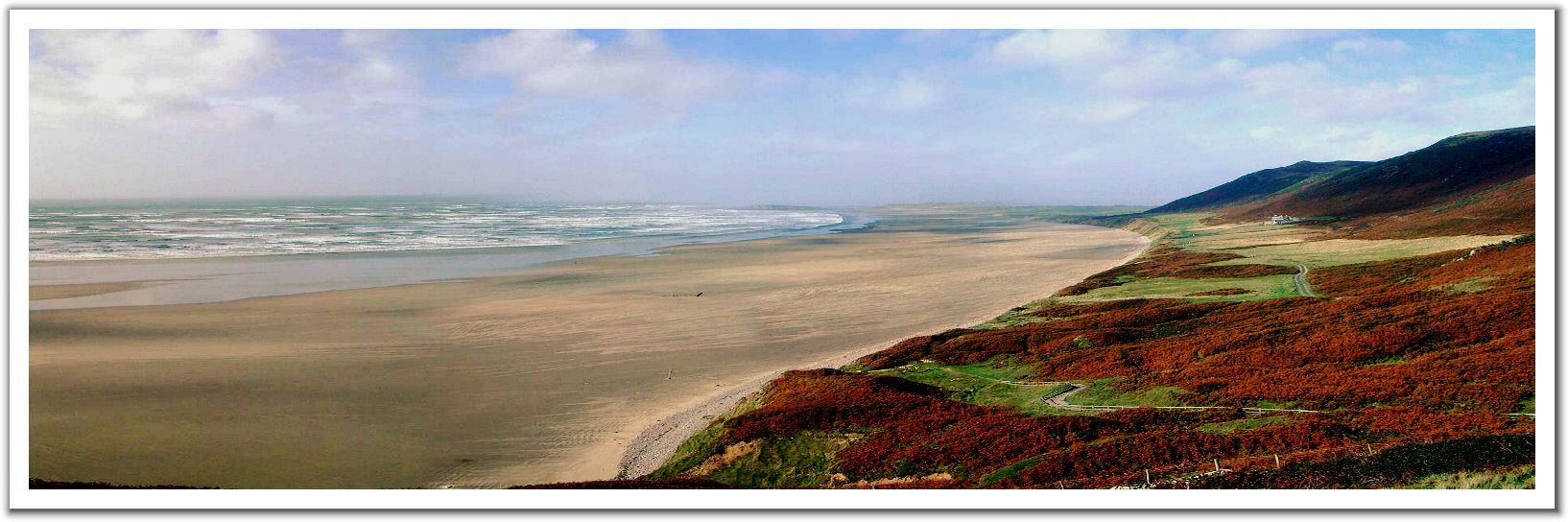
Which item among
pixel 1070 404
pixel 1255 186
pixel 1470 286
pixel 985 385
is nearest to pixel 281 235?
pixel 985 385

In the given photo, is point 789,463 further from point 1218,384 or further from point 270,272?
point 270,272

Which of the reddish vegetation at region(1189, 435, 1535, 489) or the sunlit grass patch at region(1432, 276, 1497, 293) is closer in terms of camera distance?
the reddish vegetation at region(1189, 435, 1535, 489)

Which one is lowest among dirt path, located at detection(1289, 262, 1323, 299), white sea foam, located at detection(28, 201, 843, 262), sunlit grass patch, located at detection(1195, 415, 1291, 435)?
sunlit grass patch, located at detection(1195, 415, 1291, 435)

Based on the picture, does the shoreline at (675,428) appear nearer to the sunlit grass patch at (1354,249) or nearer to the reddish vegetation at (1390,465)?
the reddish vegetation at (1390,465)

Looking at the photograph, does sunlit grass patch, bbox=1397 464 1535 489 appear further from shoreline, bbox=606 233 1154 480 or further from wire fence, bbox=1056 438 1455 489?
shoreline, bbox=606 233 1154 480

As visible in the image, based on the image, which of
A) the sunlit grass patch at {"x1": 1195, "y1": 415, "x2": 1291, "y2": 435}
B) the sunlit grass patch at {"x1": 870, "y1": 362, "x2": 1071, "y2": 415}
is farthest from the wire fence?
the sunlit grass patch at {"x1": 870, "y1": 362, "x2": 1071, "y2": 415}

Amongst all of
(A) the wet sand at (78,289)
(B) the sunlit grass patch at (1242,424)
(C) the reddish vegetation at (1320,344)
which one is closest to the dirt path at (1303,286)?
(C) the reddish vegetation at (1320,344)

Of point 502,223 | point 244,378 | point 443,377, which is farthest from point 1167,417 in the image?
point 502,223
